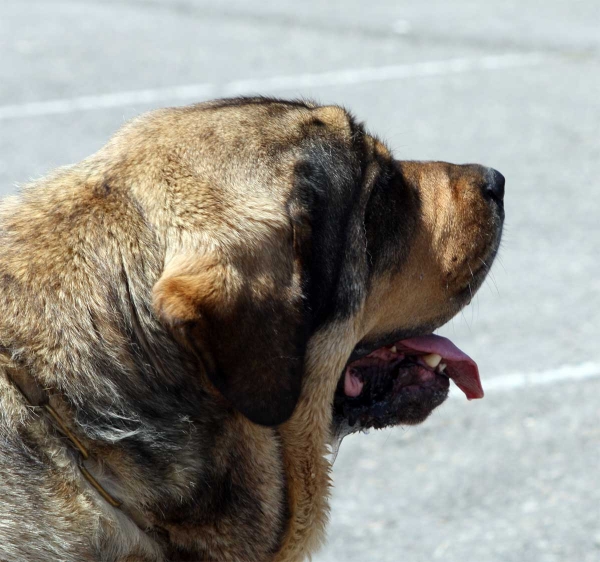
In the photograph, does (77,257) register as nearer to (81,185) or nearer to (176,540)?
(81,185)

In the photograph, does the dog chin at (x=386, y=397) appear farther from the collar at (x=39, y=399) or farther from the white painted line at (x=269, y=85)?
the white painted line at (x=269, y=85)

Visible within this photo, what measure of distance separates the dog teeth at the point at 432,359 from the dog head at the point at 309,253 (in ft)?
0.03

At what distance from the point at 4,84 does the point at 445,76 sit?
449cm

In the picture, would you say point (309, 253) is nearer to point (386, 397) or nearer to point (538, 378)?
point (386, 397)

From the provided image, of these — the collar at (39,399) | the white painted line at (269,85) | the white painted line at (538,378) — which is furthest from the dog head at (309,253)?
the white painted line at (269,85)

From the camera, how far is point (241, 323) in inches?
95.1

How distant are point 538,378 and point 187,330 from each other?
321 cm

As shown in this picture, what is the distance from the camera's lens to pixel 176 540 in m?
2.53

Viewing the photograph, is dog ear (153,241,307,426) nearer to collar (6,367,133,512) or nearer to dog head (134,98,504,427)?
dog head (134,98,504,427)

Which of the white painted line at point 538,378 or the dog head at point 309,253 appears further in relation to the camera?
the white painted line at point 538,378

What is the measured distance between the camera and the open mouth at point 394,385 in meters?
3.14

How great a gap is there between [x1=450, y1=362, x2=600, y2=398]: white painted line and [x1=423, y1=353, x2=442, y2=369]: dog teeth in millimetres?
1758

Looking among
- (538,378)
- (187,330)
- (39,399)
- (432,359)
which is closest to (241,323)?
(187,330)

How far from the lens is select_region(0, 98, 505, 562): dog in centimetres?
238
